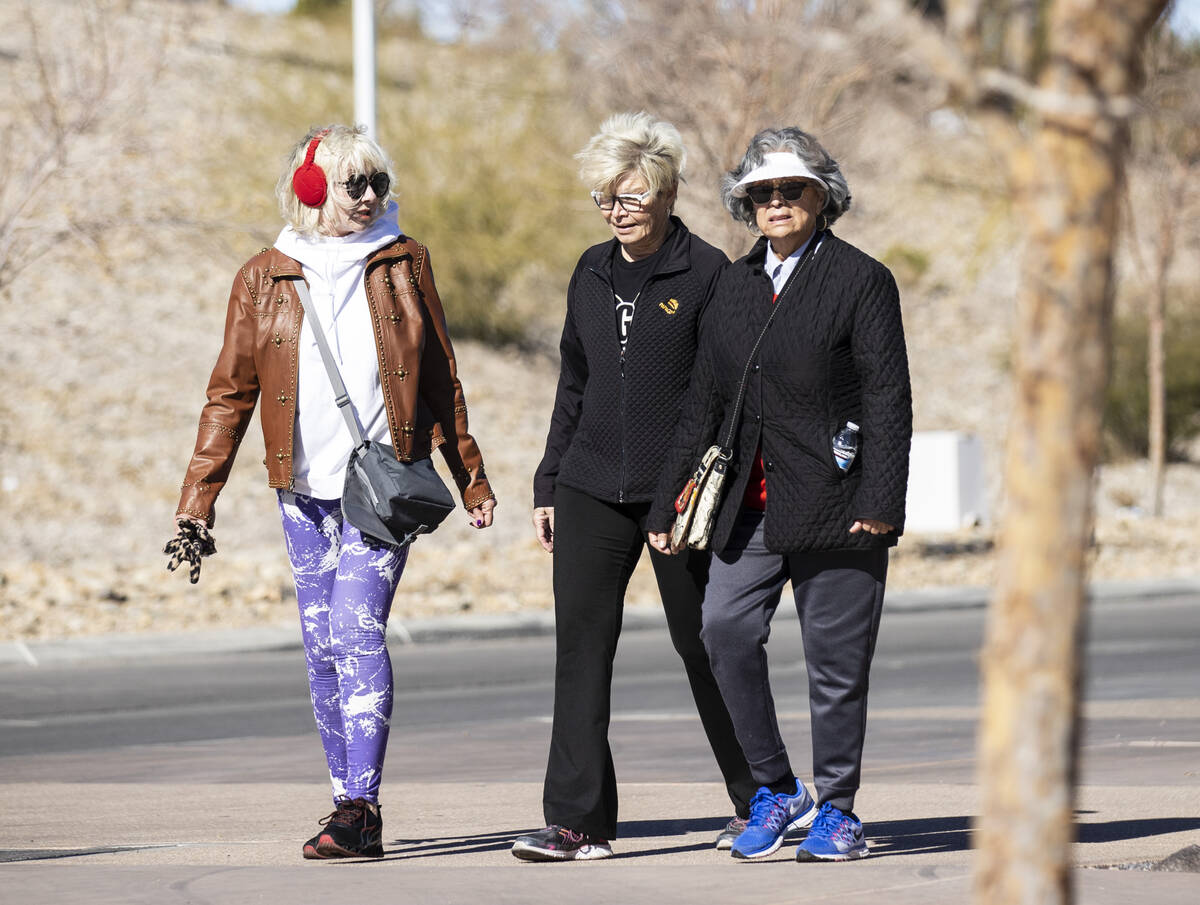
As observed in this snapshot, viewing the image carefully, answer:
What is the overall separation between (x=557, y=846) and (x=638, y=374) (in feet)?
4.19

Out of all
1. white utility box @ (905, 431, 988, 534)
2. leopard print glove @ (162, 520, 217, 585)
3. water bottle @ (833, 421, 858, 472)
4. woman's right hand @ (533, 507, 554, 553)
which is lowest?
leopard print glove @ (162, 520, 217, 585)

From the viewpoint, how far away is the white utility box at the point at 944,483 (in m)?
20.6

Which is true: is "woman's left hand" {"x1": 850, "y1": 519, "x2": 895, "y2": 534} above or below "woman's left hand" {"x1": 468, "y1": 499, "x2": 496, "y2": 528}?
below

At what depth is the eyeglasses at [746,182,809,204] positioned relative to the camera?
5.36 m

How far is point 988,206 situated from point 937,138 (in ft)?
7.28

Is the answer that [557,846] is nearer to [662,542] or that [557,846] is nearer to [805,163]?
[662,542]

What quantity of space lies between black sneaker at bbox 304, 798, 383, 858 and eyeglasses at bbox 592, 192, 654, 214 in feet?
5.68

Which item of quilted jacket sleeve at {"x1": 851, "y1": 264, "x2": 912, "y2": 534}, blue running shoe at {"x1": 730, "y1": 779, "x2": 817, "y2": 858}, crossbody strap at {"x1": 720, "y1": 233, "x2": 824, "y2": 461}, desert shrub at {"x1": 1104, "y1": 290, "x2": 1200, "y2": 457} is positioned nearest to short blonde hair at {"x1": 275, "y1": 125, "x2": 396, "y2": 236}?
crossbody strap at {"x1": 720, "y1": 233, "x2": 824, "y2": 461}

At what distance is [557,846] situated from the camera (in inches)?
210

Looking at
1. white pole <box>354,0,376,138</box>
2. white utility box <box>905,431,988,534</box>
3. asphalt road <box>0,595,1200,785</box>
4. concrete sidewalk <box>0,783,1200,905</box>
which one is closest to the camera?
concrete sidewalk <box>0,783,1200,905</box>

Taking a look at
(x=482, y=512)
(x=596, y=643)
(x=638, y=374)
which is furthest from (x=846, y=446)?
(x=482, y=512)

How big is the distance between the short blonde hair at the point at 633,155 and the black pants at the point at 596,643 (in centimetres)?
86

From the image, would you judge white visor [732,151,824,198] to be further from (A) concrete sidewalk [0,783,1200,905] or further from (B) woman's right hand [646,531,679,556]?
(A) concrete sidewalk [0,783,1200,905]

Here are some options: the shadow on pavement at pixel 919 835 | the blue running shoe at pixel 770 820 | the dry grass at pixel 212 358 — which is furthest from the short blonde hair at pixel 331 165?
the dry grass at pixel 212 358
